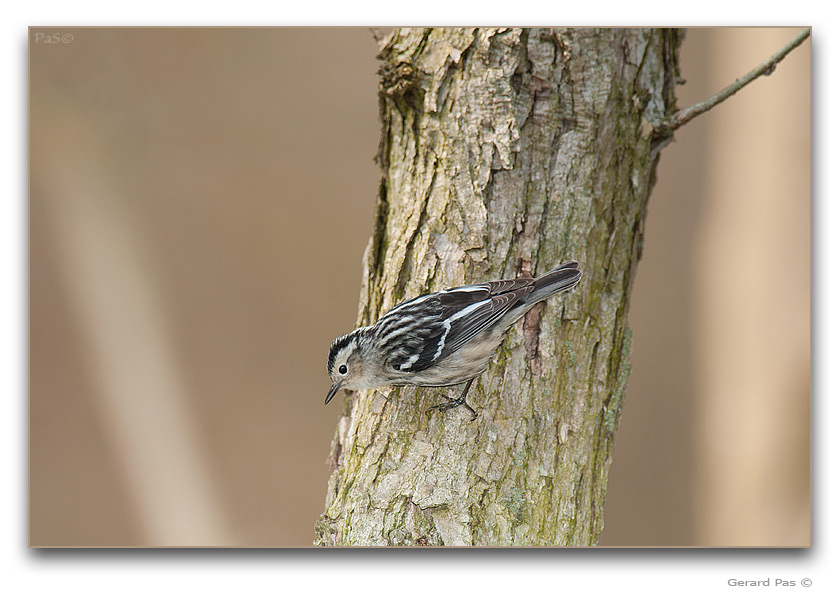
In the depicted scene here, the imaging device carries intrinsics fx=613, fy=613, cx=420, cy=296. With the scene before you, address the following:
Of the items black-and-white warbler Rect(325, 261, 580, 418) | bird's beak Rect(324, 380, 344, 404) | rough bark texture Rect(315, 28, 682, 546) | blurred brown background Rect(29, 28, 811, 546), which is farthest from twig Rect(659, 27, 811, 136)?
bird's beak Rect(324, 380, 344, 404)

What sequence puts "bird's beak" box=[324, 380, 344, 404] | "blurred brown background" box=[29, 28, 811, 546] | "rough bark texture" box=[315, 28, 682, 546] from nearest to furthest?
"rough bark texture" box=[315, 28, 682, 546] < "bird's beak" box=[324, 380, 344, 404] < "blurred brown background" box=[29, 28, 811, 546]

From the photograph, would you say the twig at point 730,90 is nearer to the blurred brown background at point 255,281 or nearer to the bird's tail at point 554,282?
the blurred brown background at point 255,281

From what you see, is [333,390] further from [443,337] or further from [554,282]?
[554,282]

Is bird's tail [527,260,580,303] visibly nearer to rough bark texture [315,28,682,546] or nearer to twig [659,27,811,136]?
rough bark texture [315,28,682,546]

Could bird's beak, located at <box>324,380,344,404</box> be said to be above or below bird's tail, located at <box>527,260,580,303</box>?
below

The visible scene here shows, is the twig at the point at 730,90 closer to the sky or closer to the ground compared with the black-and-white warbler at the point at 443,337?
closer to the sky

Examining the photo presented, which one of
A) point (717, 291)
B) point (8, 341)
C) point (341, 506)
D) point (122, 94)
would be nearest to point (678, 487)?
point (717, 291)

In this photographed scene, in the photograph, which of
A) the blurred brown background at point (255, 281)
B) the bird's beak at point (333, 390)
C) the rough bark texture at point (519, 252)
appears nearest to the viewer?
the rough bark texture at point (519, 252)

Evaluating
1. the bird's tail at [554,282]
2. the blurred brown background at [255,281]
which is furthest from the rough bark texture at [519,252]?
the blurred brown background at [255,281]
